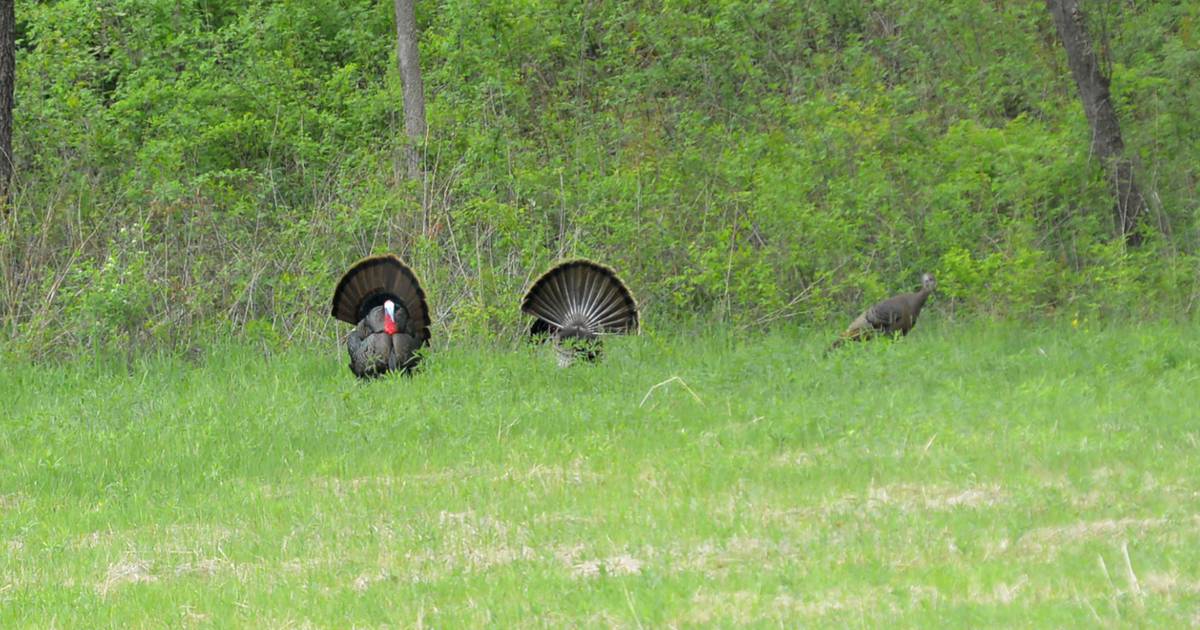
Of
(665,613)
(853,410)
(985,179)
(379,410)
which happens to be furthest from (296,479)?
(985,179)

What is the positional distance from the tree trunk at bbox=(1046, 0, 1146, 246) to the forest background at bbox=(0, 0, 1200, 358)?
0.19m

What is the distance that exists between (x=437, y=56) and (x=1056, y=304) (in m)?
10.1

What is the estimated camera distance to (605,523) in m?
7.17

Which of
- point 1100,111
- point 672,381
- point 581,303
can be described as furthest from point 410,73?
point 672,381

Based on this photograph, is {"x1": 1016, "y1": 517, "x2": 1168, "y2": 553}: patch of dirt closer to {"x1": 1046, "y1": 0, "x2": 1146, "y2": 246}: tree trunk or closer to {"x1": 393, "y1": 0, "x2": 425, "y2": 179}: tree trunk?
{"x1": 1046, "y1": 0, "x2": 1146, "y2": 246}: tree trunk

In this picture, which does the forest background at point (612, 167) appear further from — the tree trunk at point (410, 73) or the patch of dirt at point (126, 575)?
the patch of dirt at point (126, 575)

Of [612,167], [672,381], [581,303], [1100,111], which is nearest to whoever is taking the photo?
[672,381]

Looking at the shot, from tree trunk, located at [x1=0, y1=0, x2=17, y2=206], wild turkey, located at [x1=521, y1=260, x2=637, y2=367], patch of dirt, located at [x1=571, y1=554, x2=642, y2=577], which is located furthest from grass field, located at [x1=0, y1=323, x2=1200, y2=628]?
tree trunk, located at [x1=0, y1=0, x2=17, y2=206]

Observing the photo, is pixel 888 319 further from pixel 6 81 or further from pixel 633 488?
pixel 6 81

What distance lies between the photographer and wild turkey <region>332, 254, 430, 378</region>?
465 inches

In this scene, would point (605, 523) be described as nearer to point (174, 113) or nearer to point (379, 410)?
point (379, 410)

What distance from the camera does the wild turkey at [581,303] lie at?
40.1ft

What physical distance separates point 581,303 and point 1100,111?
612cm

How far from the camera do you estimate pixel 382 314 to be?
12023mm
